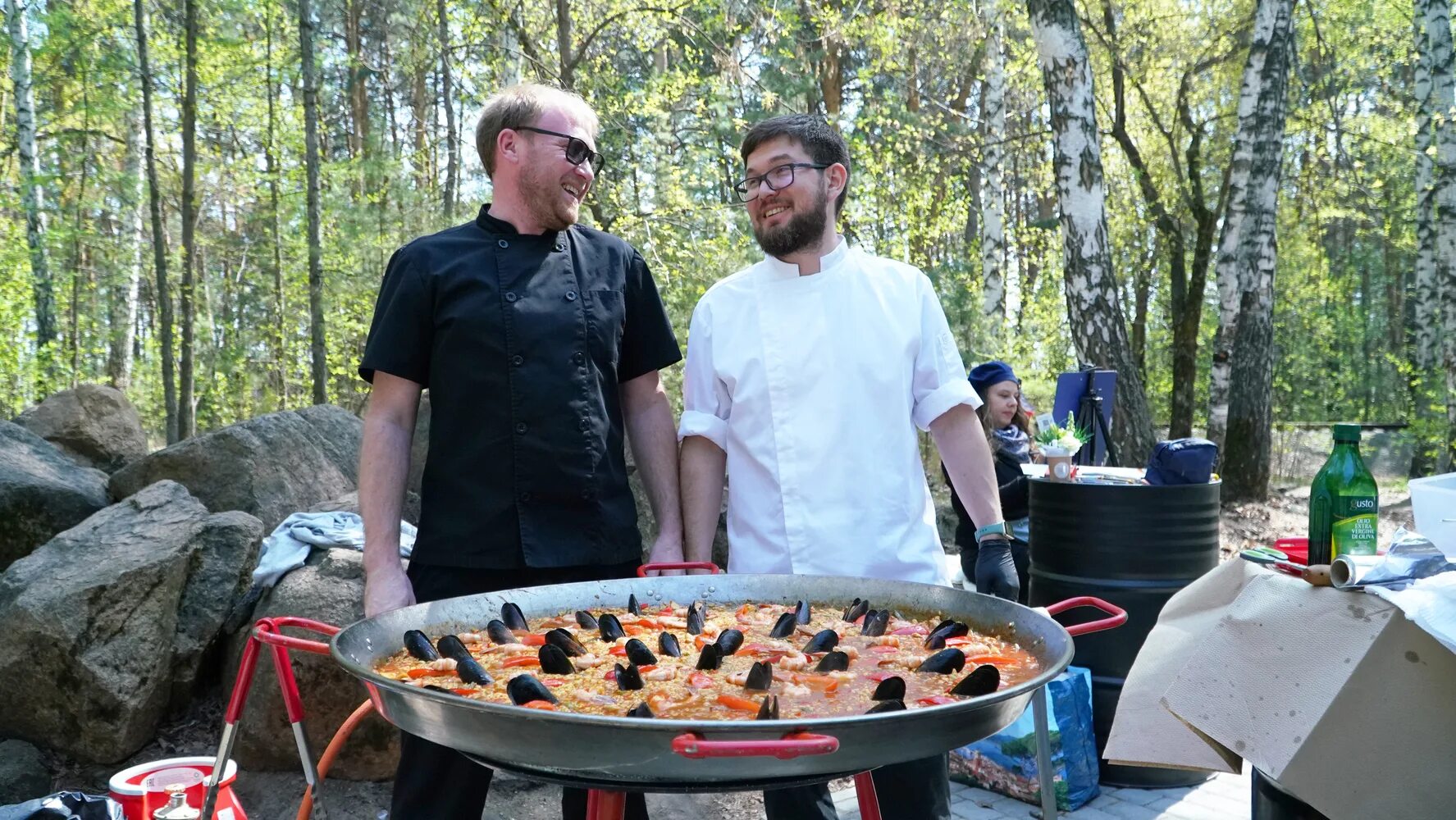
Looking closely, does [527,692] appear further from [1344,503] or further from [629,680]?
[1344,503]

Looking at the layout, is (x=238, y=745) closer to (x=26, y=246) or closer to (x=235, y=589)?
(x=235, y=589)

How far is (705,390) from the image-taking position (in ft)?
10.3

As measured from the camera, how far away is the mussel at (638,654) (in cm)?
202

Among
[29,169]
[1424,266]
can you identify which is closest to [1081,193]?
[1424,266]

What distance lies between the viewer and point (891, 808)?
261 cm

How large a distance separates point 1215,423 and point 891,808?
10740 mm

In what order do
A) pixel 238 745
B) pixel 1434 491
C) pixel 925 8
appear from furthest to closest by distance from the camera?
pixel 925 8
pixel 238 745
pixel 1434 491

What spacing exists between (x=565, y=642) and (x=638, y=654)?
0.15 meters

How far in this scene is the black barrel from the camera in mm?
4512

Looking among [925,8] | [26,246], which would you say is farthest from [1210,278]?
[26,246]

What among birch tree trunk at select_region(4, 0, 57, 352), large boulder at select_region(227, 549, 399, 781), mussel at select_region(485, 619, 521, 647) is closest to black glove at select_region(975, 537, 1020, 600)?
mussel at select_region(485, 619, 521, 647)

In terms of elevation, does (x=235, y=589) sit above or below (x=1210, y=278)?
below

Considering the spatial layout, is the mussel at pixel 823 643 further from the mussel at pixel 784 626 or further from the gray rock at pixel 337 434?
the gray rock at pixel 337 434

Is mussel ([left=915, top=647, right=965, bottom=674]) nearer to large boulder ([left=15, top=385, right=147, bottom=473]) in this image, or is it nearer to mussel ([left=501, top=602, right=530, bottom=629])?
mussel ([left=501, top=602, right=530, bottom=629])
